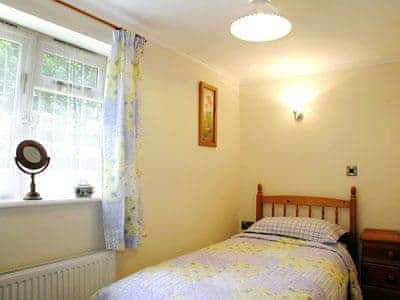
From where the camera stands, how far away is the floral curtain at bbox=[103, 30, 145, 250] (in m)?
2.24

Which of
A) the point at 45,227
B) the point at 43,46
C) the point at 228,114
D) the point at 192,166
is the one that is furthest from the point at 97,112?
the point at 228,114

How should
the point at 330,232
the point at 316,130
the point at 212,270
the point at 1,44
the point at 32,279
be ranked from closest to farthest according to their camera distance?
the point at 32,279, the point at 1,44, the point at 212,270, the point at 330,232, the point at 316,130

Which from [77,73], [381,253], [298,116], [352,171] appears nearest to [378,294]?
[381,253]

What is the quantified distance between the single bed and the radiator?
190mm

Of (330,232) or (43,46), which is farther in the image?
(330,232)

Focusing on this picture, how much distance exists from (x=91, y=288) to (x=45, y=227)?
470 millimetres

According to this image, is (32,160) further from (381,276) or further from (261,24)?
(381,276)

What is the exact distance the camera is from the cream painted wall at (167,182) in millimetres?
1966

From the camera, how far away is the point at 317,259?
2.47 metres

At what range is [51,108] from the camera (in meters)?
2.19

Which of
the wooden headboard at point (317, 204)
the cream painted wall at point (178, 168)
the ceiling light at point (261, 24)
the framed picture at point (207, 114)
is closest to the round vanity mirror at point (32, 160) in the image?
the cream painted wall at point (178, 168)

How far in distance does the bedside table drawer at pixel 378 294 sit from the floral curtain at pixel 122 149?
1985 mm

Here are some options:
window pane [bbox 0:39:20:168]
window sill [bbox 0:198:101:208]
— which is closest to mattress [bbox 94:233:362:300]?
window sill [bbox 0:198:101:208]

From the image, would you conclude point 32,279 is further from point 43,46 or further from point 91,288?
point 43,46
